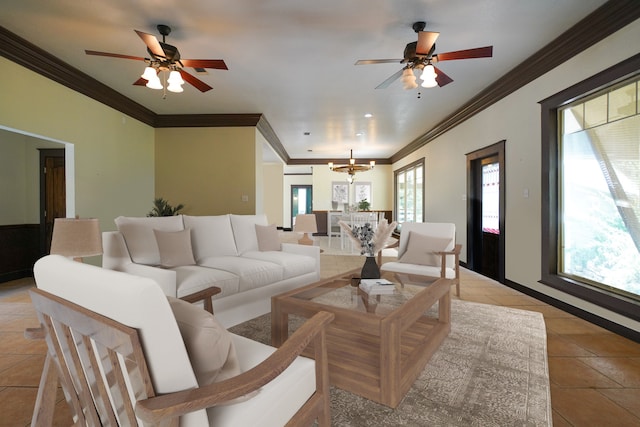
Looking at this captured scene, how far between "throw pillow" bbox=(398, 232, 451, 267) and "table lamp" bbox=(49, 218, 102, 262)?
298 cm

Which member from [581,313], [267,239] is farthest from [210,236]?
[581,313]

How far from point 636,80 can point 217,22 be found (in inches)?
143

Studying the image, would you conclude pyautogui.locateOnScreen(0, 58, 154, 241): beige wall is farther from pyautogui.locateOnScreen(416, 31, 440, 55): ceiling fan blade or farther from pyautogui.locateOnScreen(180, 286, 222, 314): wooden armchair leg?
pyautogui.locateOnScreen(416, 31, 440, 55): ceiling fan blade

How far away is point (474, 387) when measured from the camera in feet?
5.70

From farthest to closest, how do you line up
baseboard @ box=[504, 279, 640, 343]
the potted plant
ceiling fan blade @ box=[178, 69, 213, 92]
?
the potted plant
ceiling fan blade @ box=[178, 69, 213, 92]
baseboard @ box=[504, 279, 640, 343]

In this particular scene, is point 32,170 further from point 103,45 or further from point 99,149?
point 103,45

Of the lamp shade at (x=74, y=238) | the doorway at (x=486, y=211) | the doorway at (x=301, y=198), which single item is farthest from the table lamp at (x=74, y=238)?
the doorway at (x=301, y=198)

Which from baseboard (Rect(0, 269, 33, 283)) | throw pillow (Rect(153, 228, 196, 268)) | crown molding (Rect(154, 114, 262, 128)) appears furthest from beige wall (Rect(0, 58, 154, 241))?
throw pillow (Rect(153, 228, 196, 268))

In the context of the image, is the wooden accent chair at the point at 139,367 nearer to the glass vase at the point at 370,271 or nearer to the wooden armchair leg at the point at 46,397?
the wooden armchair leg at the point at 46,397

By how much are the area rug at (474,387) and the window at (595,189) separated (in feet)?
2.79

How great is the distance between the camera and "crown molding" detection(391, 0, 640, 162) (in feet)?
8.10

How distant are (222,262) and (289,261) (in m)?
0.69

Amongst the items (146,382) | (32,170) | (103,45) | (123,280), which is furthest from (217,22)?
(32,170)

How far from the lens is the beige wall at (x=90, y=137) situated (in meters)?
3.25
